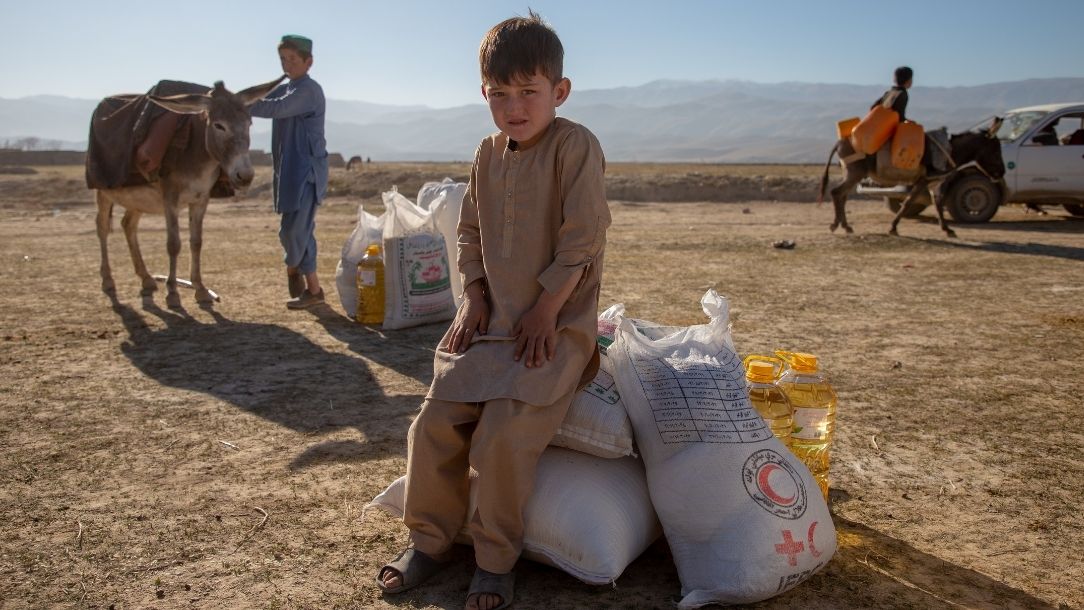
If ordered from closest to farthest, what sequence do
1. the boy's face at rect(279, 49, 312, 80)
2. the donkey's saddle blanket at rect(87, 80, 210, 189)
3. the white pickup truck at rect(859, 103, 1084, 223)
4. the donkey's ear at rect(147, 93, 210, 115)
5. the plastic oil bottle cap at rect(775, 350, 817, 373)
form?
1. the plastic oil bottle cap at rect(775, 350, 817, 373)
2. the boy's face at rect(279, 49, 312, 80)
3. the donkey's ear at rect(147, 93, 210, 115)
4. the donkey's saddle blanket at rect(87, 80, 210, 189)
5. the white pickup truck at rect(859, 103, 1084, 223)

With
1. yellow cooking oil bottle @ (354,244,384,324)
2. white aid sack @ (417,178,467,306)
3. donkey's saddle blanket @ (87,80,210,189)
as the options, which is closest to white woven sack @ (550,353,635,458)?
white aid sack @ (417,178,467,306)

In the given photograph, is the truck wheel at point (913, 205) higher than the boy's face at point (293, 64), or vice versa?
the boy's face at point (293, 64)


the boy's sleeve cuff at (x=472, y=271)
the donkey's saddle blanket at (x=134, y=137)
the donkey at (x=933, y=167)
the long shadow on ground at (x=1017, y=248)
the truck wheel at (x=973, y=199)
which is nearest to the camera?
the boy's sleeve cuff at (x=472, y=271)

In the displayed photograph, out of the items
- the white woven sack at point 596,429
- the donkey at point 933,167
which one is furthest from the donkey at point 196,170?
the donkey at point 933,167

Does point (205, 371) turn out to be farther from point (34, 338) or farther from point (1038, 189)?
point (1038, 189)

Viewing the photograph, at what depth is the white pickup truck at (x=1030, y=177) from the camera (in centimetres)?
1386

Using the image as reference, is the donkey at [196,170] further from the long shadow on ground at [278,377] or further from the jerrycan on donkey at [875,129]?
the jerrycan on donkey at [875,129]

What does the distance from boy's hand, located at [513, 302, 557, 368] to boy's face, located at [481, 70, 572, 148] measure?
542 millimetres

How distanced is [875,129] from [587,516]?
10451mm

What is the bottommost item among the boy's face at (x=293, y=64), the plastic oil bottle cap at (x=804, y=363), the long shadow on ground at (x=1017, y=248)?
the plastic oil bottle cap at (x=804, y=363)

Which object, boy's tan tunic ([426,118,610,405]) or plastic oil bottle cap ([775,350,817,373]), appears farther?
plastic oil bottle cap ([775,350,817,373])

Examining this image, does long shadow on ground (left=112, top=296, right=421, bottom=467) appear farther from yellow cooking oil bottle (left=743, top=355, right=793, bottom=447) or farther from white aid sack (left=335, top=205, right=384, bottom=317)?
yellow cooking oil bottle (left=743, top=355, right=793, bottom=447)

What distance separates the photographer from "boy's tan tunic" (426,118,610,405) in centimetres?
251

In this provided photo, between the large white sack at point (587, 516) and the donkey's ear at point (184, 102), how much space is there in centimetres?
499
